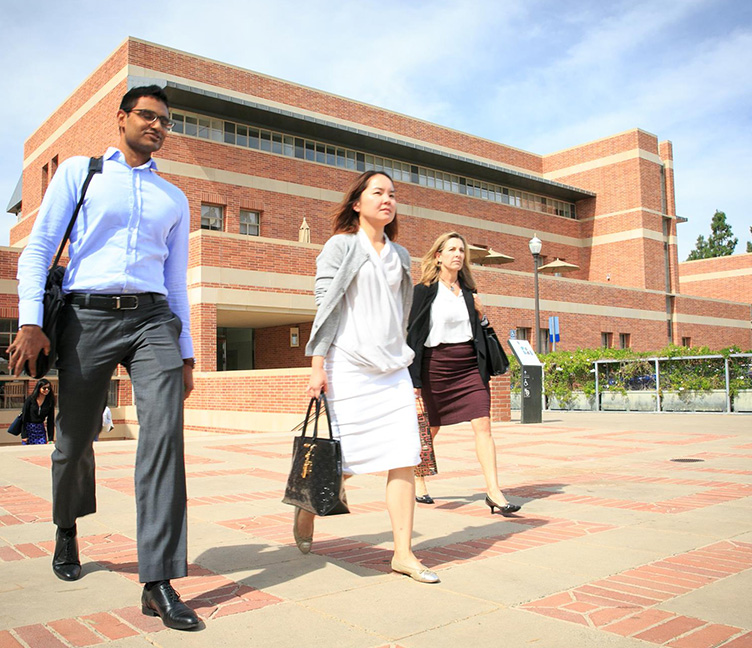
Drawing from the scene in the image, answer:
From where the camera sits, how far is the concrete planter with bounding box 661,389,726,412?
17344 millimetres

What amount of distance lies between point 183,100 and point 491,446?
2162 cm

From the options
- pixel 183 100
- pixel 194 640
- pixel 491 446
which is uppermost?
pixel 183 100

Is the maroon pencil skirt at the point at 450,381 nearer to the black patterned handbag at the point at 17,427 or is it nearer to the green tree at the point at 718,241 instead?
the black patterned handbag at the point at 17,427

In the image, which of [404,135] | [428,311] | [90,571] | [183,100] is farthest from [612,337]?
[90,571]

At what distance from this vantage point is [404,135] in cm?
3256

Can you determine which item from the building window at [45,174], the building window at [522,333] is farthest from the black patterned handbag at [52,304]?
the building window at [45,174]

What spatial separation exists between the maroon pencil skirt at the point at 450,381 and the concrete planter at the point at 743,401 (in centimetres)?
1401

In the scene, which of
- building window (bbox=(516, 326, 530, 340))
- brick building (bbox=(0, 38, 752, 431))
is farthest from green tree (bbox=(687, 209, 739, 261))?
building window (bbox=(516, 326, 530, 340))

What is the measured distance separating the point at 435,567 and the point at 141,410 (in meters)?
1.60

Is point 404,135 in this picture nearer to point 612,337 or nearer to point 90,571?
point 612,337

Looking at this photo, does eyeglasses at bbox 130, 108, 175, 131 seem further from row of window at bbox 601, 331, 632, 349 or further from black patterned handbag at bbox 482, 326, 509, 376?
row of window at bbox 601, 331, 632, 349

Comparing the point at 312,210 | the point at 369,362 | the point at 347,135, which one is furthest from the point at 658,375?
the point at 369,362

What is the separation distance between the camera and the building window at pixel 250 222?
83.1 ft

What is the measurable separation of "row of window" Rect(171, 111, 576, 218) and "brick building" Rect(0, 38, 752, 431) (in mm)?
59
